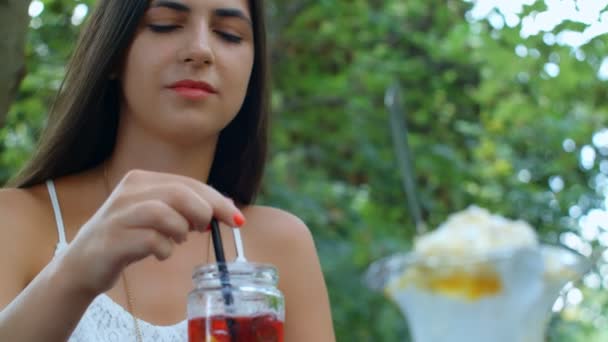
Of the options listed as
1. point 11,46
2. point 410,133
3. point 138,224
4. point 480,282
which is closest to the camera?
point 138,224

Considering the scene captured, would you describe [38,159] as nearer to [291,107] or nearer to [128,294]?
[128,294]

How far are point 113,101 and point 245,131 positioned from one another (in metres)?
0.30

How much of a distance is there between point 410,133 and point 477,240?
545cm

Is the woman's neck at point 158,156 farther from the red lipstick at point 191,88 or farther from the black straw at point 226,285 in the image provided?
the black straw at point 226,285

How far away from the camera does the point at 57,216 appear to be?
6.64ft

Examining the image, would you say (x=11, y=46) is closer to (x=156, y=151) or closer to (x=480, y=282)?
(x=156, y=151)

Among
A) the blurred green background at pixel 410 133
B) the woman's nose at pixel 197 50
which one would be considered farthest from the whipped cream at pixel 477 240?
the blurred green background at pixel 410 133

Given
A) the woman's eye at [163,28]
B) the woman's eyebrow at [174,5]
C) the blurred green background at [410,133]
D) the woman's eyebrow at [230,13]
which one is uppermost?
the woman's eyebrow at [174,5]

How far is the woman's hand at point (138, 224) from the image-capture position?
1.23 metres

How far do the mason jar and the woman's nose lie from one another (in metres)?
0.64

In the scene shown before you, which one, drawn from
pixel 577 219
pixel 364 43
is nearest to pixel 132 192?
pixel 364 43

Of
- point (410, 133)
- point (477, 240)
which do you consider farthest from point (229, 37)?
point (410, 133)

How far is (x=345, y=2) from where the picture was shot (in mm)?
6934

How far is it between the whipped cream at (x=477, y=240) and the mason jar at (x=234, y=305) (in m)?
1.34
